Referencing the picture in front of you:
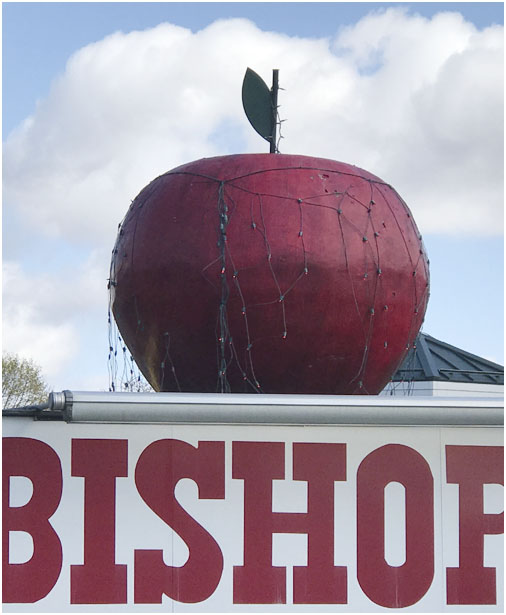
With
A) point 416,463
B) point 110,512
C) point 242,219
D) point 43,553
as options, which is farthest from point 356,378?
point 43,553

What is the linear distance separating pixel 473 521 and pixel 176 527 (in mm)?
2361

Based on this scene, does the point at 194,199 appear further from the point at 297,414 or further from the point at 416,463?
the point at 416,463

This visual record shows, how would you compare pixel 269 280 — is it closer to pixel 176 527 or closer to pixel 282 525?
pixel 282 525

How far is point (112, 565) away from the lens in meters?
7.93

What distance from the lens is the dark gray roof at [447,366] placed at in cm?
1836

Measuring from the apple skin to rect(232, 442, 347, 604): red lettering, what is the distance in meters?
0.90

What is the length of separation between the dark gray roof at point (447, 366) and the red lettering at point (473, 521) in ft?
30.1

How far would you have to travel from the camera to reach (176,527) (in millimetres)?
7973

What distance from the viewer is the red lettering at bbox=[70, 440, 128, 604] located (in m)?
7.92

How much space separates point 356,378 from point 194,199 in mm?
2095

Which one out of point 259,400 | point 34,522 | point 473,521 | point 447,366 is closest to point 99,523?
point 34,522

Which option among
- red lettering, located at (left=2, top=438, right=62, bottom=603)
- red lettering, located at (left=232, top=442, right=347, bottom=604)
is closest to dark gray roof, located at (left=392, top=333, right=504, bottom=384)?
red lettering, located at (left=232, top=442, right=347, bottom=604)

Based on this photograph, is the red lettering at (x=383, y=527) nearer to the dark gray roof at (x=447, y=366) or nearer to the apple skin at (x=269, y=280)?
the apple skin at (x=269, y=280)

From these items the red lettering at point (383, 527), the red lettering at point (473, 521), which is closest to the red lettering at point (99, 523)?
the red lettering at point (383, 527)
